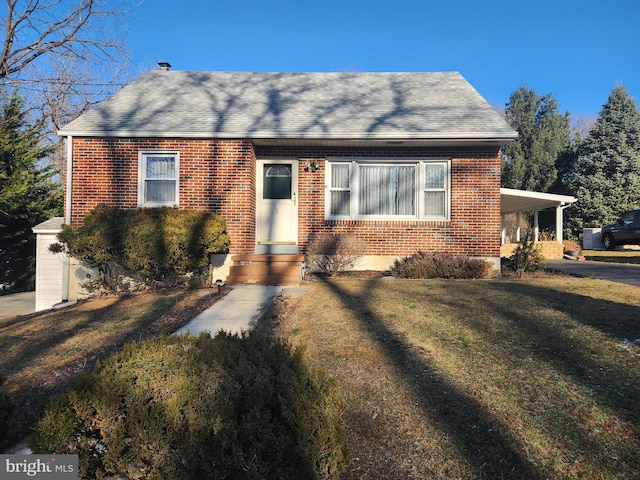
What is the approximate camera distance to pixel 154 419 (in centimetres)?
205

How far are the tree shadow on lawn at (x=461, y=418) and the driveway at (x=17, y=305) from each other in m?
10.5

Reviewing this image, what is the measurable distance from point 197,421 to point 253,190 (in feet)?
26.9

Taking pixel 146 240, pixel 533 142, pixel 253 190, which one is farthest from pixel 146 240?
pixel 533 142

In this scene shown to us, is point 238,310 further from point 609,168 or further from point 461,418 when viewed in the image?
point 609,168

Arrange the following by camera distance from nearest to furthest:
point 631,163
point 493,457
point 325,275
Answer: point 493,457, point 325,275, point 631,163

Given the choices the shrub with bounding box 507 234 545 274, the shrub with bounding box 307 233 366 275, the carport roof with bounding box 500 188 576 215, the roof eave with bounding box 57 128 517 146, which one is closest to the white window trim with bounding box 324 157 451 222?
the roof eave with bounding box 57 128 517 146

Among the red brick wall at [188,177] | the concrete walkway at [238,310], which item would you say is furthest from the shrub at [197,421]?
the red brick wall at [188,177]

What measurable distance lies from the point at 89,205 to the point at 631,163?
94.7 ft

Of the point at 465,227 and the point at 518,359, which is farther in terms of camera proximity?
the point at 465,227

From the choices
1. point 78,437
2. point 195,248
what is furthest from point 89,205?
point 78,437

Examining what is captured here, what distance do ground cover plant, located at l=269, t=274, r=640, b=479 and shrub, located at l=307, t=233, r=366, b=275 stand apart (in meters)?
2.76

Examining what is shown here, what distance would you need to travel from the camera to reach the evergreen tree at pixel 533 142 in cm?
2908

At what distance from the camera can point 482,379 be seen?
364 cm

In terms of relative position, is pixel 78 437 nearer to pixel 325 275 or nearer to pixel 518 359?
pixel 518 359
